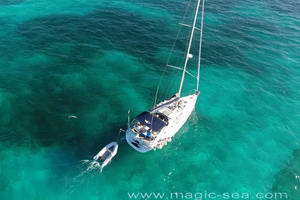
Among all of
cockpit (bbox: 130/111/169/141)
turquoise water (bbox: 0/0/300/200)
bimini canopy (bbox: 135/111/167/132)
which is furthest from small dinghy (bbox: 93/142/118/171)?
bimini canopy (bbox: 135/111/167/132)

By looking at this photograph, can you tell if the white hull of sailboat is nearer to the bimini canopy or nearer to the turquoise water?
the bimini canopy

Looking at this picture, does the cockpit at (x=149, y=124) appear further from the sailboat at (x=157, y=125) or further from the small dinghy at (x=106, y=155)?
the small dinghy at (x=106, y=155)

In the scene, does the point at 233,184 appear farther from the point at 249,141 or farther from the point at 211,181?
the point at 249,141

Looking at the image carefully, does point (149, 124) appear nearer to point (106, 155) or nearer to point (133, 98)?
point (106, 155)

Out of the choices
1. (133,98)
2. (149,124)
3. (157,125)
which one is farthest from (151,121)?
(133,98)

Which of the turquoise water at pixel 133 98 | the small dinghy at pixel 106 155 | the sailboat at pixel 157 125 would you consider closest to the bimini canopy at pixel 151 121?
the sailboat at pixel 157 125

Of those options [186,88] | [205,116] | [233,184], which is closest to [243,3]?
[186,88]
